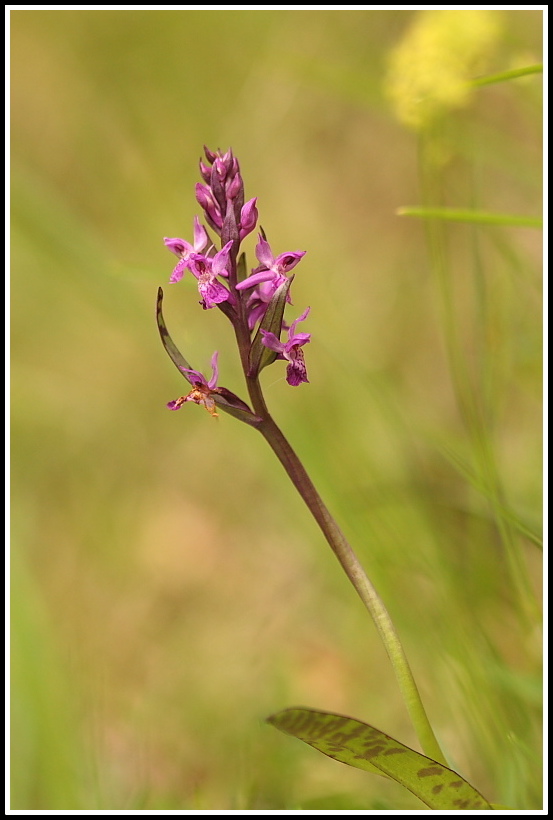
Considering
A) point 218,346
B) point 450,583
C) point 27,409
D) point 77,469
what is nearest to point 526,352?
point 450,583

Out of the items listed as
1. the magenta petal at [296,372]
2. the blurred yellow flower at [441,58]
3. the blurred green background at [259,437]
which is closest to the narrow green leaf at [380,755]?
the blurred green background at [259,437]

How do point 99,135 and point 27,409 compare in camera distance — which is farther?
point 99,135

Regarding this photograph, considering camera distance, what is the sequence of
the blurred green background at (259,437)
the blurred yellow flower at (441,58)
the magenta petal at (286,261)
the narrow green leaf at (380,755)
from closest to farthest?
1. the narrow green leaf at (380,755)
2. the magenta petal at (286,261)
3. the blurred green background at (259,437)
4. the blurred yellow flower at (441,58)

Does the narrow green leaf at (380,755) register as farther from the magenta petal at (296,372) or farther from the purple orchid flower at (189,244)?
the purple orchid flower at (189,244)

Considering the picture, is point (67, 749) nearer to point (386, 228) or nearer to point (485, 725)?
point (485, 725)

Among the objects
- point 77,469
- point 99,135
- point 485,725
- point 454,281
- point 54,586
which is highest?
point 99,135
